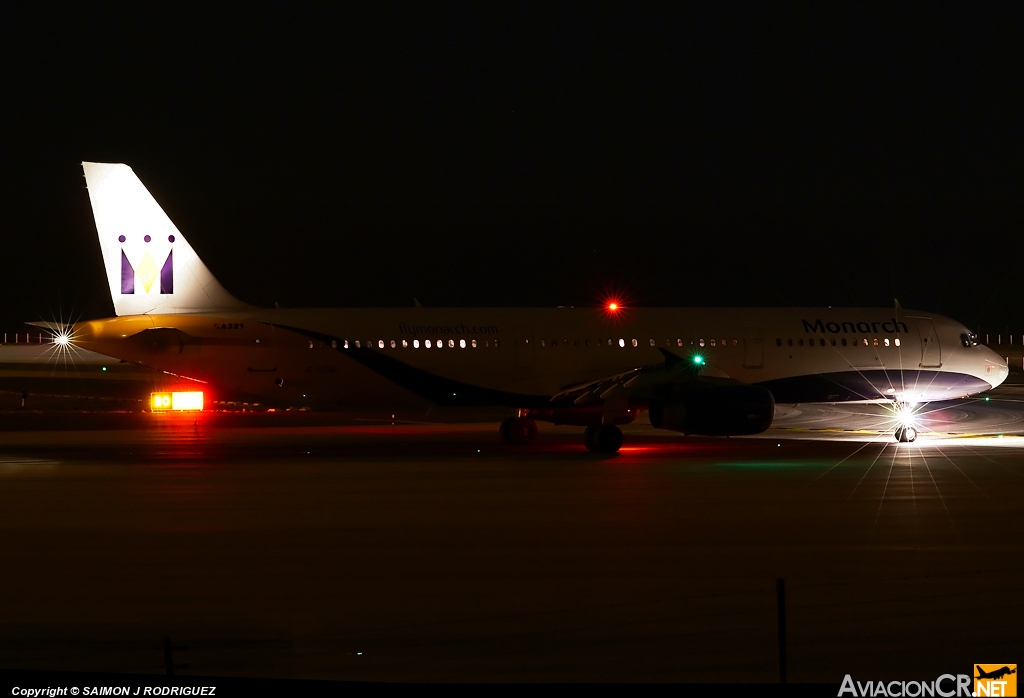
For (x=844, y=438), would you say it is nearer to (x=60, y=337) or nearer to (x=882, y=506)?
(x=882, y=506)

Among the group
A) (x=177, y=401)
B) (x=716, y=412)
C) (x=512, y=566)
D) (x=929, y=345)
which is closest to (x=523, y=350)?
(x=716, y=412)

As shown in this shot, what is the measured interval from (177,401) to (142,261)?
1725 centimetres

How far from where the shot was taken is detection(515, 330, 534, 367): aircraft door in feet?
97.9

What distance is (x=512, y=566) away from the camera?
11.9 m

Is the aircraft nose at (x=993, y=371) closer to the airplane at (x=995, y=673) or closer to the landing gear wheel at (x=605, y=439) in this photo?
the landing gear wheel at (x=605, y=439)

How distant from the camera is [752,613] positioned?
965 cm

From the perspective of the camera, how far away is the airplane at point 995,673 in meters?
7.32

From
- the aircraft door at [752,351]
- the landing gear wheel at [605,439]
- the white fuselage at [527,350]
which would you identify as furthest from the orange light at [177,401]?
the landing gear wheel at [605,439]

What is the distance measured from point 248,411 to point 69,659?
117 feet

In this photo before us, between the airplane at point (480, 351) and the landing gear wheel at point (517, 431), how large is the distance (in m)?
0.03

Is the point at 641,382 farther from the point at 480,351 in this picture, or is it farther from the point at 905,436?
the point at 905,436

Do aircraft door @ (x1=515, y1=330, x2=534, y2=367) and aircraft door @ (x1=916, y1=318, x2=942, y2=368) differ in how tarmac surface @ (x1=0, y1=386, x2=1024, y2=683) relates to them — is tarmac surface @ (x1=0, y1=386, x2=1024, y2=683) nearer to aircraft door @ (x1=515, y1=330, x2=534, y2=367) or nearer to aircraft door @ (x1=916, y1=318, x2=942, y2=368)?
aircraft door @ (x1=515, y1=330, x2=534, y2=367)

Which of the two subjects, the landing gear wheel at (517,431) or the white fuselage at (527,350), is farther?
the landing gear wheel at (517,431)

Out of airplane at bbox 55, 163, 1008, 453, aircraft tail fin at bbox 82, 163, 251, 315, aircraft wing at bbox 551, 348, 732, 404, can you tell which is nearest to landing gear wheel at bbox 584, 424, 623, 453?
airplane at bbox 55, 163, 1008, 453
